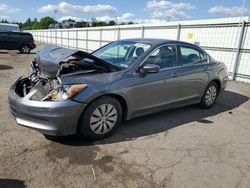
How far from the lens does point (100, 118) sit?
143 inches

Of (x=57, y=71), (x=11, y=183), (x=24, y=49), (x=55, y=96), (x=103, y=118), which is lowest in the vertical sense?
(x=24, y=49)

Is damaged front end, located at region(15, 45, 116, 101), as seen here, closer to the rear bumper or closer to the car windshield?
the rear bumper

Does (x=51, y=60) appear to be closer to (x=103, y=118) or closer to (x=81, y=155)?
(x=103, y=118)

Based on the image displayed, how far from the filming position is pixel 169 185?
2.73 meters

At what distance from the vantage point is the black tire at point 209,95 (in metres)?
5.48

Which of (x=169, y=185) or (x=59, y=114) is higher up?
(x=59, y=114)

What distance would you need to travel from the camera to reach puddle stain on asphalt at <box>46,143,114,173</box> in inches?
121

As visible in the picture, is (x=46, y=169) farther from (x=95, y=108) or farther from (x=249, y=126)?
(x=249, y=126)

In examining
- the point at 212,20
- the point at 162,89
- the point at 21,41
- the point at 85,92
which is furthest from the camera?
the point at 21,41

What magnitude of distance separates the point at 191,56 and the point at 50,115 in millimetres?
3317

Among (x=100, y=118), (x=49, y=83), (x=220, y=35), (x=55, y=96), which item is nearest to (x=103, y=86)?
(x=100, y=118)

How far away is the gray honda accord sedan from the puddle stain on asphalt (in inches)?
9.3

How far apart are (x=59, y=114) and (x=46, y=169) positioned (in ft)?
2.37

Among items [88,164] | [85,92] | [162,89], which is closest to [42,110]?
[85,92]
